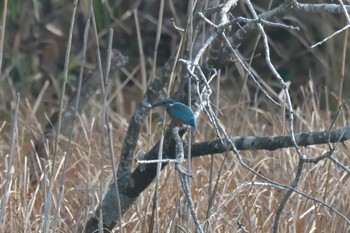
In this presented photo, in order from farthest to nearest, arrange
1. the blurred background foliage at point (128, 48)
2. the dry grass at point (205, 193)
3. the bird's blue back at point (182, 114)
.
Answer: the blurred background foliage at point (128, 48), the dry grass at point (205, 193), the bird's blue back at point (182, 114)

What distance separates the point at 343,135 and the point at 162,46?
366 cm

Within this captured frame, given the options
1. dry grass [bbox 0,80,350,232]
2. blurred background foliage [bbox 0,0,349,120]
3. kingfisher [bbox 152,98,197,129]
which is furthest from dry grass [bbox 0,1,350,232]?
blurred background foliage [bbox 0,0,349,120]

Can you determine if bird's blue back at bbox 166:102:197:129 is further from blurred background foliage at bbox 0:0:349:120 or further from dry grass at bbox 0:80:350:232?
blurred background foliage at bbox 0:0:349:120

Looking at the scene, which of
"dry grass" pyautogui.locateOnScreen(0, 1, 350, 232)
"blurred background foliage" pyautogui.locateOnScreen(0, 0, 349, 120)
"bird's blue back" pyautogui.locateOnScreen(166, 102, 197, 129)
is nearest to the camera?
"bird's blue back" pyautogui.locateOnScreen(166, 102, 197, 129)

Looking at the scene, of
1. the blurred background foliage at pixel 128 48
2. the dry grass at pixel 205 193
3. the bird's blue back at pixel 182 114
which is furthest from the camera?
the blurred background foliage at pixel 128 48

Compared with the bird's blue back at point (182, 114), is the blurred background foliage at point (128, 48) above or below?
above

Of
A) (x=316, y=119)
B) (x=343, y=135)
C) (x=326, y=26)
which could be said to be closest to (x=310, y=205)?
(x=316, y=119)

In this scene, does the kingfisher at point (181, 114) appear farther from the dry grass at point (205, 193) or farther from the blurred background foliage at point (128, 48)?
the blurred background foliage at point (128, 48)

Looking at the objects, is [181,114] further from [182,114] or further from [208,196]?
[208,196]

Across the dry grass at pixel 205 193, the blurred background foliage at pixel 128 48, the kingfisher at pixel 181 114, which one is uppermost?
the blurred background foliage at pixel 128 48

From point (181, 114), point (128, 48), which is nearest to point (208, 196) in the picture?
point (181, 114)

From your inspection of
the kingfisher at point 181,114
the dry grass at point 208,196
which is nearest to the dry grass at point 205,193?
the dry grass at point 208,196

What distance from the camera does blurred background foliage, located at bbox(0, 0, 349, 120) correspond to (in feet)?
16.1

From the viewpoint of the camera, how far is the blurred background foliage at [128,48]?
4.91 metres
